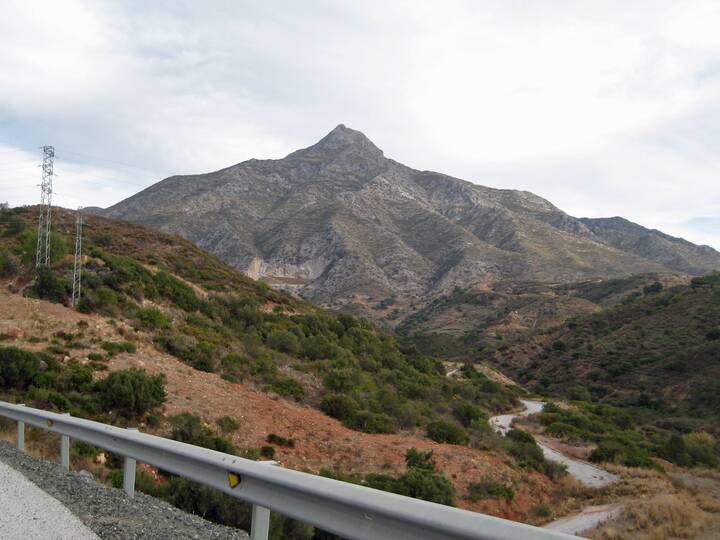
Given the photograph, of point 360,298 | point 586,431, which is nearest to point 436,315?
point 360,298

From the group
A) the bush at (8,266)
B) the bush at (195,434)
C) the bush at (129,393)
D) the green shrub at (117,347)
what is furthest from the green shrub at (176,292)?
the bush at (195,434)

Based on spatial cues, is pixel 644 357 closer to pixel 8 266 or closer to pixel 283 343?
pixel 283 343

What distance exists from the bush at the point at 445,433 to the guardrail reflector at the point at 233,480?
19976mm

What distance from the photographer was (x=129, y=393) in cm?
1473

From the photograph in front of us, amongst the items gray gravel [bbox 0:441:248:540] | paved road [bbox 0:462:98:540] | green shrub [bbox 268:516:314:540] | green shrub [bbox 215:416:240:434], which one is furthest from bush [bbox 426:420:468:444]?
paved road [bbox 0:462:98:540]

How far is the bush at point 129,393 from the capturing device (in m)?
14.7

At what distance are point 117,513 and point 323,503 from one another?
102 inches

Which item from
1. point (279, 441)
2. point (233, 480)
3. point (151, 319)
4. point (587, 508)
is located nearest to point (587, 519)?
point (587, 508)

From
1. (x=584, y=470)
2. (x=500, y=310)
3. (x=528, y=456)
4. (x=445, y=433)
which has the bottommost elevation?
(x=584, y=470)

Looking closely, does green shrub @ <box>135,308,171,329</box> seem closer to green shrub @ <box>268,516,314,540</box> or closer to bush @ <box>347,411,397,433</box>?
bush @ <box>347,411,397,433</box>

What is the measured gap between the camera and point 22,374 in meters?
14.4

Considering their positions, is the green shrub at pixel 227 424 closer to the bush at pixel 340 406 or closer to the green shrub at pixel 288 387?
the green shrub at pixel 288 387

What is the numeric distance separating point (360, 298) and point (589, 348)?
66412 millimetres

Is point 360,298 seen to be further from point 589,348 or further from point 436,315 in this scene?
point 589,348
